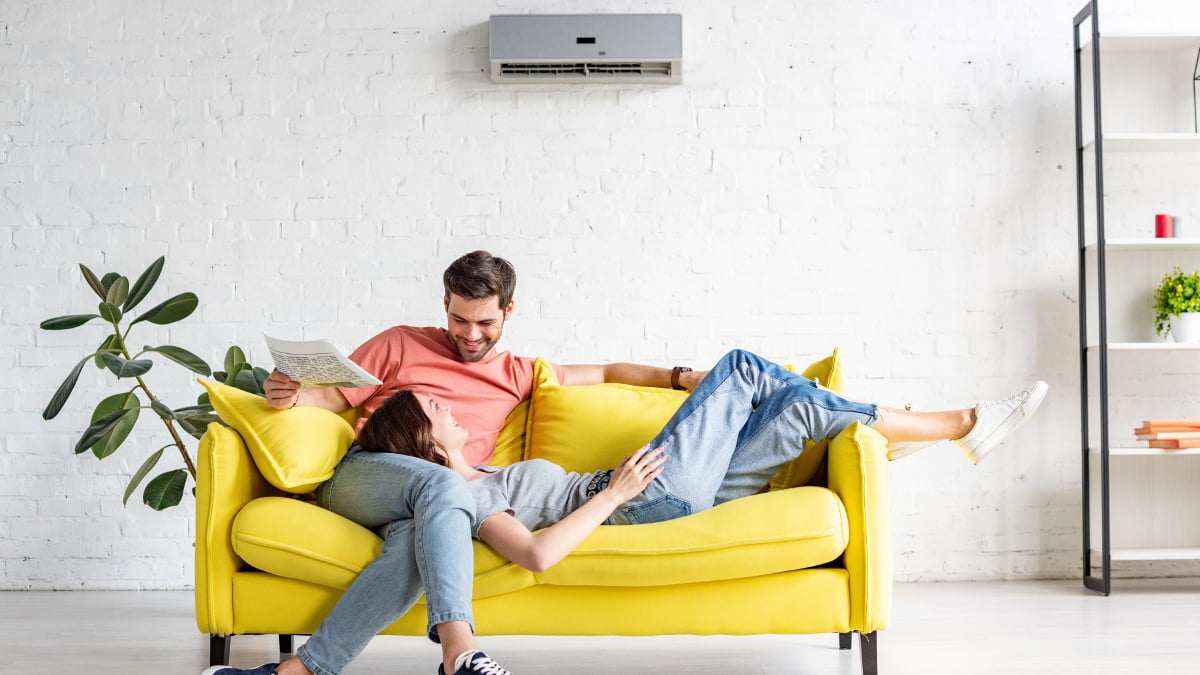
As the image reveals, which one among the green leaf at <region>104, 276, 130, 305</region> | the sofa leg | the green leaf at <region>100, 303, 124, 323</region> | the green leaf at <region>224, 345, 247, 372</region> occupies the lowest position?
the sofa leg

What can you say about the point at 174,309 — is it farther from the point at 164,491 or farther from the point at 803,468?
the point at 803,468

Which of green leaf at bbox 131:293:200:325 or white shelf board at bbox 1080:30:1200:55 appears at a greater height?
white shelf board at bbox 1080:30:1200:55

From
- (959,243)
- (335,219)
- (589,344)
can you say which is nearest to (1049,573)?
(959,243)

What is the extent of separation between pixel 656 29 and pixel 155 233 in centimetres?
195

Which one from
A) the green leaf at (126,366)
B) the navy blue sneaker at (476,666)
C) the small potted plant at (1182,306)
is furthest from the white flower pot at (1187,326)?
the green leaf at (126,366)

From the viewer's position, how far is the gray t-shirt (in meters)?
2.23

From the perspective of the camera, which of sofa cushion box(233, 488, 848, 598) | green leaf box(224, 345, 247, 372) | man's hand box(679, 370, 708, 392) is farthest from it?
green leaf box(224, 345, 247, 372)

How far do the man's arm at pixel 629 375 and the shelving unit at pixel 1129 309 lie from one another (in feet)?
5.12

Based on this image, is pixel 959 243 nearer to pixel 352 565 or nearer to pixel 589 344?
pixel 589 344

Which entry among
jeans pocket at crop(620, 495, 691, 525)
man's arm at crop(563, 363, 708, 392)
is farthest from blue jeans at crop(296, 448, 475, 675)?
man's arm at crop(563, 363, 708, 392)

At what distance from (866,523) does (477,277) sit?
1093mm

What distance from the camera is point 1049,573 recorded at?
11.9 ft

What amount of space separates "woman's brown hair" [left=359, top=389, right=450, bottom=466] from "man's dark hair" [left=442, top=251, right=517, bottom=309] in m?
0.35

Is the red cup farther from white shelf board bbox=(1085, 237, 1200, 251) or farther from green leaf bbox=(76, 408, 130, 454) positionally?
green leaf bbox=(76, 408, 130, 454)
